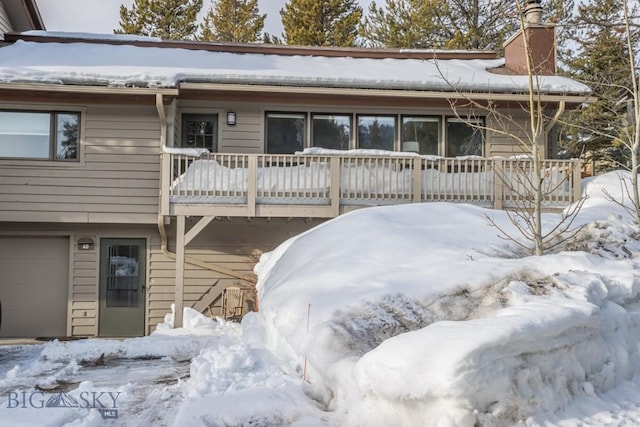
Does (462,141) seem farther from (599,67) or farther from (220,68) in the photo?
(599,67)

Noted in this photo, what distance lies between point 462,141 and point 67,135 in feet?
26.0

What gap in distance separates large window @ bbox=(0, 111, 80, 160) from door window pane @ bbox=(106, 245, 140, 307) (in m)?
2.03

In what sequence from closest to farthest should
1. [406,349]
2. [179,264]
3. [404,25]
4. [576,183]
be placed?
[406,349] → [179,264] → [576,183] → [404,25]

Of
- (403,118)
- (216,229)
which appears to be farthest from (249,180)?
(403,118)

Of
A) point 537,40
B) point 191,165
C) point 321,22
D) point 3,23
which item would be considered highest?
point 321,22

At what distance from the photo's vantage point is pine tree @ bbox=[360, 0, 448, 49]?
70.0ft

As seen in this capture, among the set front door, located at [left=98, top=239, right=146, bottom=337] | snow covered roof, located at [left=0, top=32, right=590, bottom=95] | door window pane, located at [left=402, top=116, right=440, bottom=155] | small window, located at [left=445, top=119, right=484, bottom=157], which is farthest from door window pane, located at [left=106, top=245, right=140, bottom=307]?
small window, located at [left=445, top=119, right=484, bottom=157]

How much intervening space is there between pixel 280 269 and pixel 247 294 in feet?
12.2

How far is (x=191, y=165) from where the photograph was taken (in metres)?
9.47

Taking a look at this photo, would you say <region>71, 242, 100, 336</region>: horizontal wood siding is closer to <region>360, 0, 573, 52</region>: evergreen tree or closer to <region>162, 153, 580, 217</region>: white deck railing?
<region>162, 153, 580, 217</region>: white deck railing

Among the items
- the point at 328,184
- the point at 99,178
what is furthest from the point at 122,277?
the point at 328,184

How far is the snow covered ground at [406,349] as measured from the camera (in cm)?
370

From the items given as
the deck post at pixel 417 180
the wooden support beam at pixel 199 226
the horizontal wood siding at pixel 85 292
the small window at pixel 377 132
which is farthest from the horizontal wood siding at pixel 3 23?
the deck post at pixel 417 180

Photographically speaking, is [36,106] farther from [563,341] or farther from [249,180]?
[563,341]
